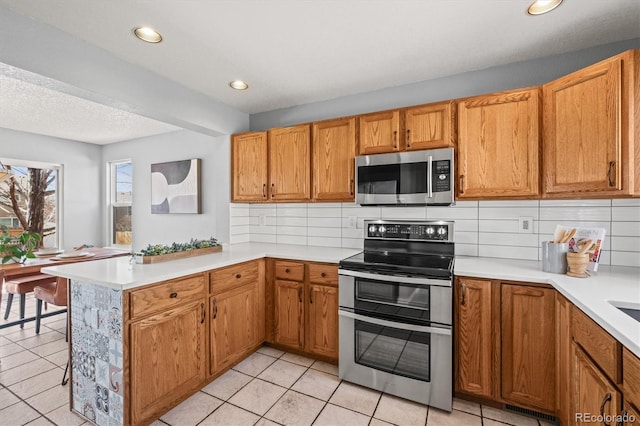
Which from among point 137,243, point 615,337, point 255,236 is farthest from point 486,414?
point 137,243

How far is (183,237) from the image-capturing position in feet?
12.5

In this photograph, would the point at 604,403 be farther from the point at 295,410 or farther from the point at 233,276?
the point at 233,276

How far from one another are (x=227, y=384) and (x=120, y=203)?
3.96 meters

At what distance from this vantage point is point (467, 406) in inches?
76.7

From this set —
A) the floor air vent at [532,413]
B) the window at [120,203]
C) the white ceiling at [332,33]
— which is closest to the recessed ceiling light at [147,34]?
the white ceiling at [332,33]

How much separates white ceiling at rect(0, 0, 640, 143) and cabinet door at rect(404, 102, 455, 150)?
1.13 feet

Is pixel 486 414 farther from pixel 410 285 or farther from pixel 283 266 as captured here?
pixel 283 266

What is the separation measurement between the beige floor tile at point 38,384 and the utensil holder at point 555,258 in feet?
11.2

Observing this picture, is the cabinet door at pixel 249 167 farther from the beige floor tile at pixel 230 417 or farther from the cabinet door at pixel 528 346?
the cabinet door at pixel 528 346

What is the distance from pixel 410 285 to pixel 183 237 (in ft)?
9.86

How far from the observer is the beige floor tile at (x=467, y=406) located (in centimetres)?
190

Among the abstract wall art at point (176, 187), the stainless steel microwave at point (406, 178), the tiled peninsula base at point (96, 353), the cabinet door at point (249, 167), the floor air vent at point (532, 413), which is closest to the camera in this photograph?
the tiled peninsula base at point (96, 353)

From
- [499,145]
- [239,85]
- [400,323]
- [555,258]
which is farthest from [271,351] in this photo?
[499,145]

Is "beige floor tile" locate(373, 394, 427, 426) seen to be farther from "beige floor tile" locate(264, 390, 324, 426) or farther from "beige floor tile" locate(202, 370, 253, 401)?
"beige floor tile" locate(202, 370, 253, 401)
